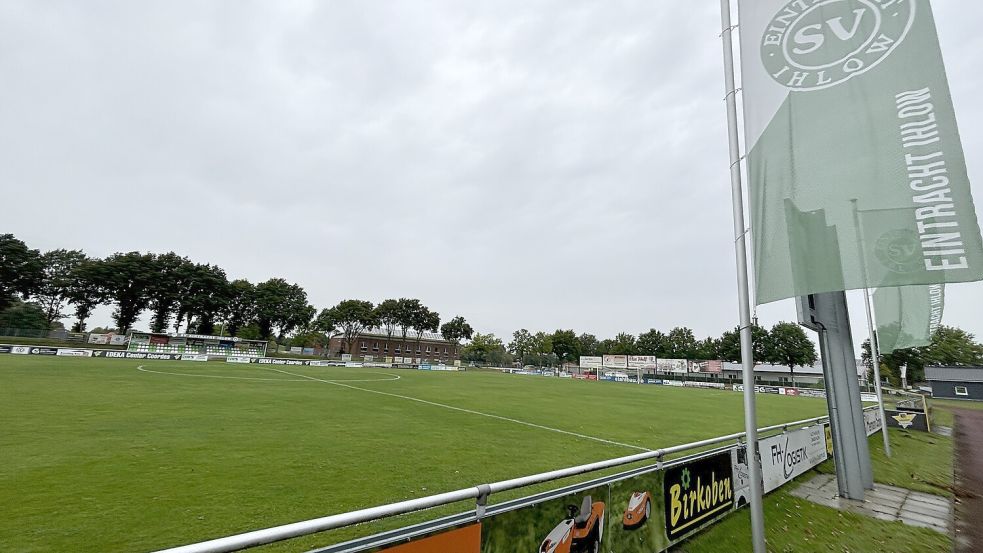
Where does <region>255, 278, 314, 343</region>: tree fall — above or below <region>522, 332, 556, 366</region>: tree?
above

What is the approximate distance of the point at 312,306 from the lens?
3565 inches

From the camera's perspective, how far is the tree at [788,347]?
79438 millimetres

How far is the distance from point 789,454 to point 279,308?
297 ft

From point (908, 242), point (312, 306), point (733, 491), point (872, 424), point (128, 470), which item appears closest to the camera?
point (908, 242)

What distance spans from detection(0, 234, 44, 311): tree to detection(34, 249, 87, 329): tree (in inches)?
107

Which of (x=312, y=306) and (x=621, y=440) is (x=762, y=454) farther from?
(x=312, y=306)

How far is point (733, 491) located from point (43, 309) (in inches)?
4337

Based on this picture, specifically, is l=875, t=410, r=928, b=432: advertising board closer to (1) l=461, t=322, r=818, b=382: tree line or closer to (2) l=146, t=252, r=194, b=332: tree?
(1) l=461, t=322, r=818, b=382: tree line

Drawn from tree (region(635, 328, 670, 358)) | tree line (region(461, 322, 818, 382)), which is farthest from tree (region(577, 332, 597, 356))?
tree (region(635, 328, 670, 358))

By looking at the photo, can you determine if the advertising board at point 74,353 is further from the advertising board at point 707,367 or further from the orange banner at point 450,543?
the advertising board at point 707,367

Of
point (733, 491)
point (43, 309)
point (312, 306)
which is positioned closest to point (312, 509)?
point (733, 491)

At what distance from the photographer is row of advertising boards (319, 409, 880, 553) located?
2.94 m

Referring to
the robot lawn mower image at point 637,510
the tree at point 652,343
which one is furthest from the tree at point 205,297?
the tree at point 652,343

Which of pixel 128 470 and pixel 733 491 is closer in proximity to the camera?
pixel 733 491
